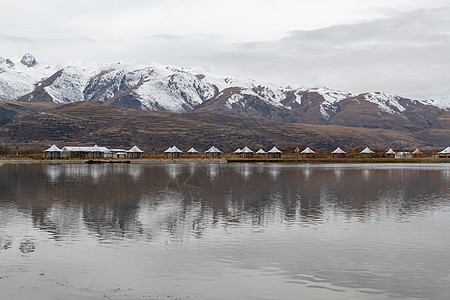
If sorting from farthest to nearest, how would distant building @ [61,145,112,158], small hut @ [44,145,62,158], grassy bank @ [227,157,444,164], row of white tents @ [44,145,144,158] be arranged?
distant building @ [61,145,112,158]
grassy bank @ [227,157,444,164]
row of white tents @ [44,145,144,158]
small hut @ [44,145,62,158]

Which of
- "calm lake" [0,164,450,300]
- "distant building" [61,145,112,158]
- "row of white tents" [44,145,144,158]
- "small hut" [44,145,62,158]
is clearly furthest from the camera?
"distant building" [61,145,112,158]

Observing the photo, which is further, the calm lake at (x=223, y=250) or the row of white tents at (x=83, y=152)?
the row of white tents at (x=83, y=152)

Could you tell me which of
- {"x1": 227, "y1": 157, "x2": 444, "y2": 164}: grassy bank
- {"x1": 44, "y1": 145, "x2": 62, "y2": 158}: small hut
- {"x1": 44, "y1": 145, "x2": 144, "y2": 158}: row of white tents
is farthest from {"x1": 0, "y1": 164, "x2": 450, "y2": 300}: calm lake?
{"x1": 44, "y1": 145, "x2": 144, "y2": 158}: row of white tents

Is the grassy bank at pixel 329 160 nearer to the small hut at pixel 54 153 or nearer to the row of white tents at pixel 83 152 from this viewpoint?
the row of white tents at pixel 83 152

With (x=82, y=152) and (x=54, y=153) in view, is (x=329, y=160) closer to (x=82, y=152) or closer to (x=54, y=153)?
(x=82, y=152)

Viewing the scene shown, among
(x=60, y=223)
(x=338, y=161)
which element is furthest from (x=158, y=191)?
(x=338, y=161)

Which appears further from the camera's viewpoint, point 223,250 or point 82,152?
point 82,152

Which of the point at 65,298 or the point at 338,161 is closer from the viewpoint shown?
the point at 65,298

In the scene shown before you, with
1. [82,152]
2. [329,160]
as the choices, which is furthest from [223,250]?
[82,152]

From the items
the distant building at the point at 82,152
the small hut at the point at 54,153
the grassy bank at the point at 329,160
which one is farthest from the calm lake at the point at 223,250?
the distant building at the point at 82,152

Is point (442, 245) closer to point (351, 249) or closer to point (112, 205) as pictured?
point (351, 249)

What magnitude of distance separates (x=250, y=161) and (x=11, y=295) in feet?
509

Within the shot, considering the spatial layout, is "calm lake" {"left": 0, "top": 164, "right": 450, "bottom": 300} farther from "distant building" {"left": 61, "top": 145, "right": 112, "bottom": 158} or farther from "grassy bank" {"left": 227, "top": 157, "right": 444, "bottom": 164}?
"distant building" {"left": 61, "top": 145, "right": 112, "bottom": 158}

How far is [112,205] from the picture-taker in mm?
38312
